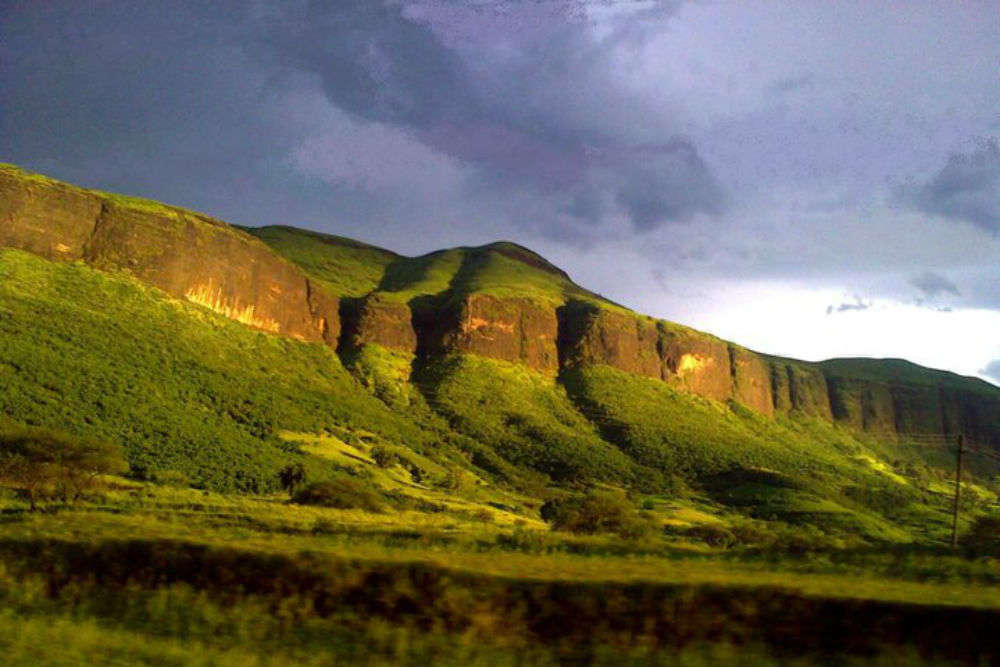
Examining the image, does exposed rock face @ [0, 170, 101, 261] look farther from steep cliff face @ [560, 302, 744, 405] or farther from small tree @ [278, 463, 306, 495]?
steep cliff face @ [560, 302, 744, 405]

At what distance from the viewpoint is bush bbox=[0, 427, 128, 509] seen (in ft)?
151

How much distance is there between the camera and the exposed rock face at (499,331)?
164 m

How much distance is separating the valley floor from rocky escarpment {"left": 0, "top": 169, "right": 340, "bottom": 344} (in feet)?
355

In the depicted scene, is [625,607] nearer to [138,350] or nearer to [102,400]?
[102,400]

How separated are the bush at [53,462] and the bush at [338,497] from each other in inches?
527

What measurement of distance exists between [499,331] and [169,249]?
239ft

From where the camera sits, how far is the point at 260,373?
11662 centimetres

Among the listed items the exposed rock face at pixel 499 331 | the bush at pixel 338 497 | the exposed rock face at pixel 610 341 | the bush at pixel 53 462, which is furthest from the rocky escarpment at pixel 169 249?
the bush at pixel 338 497

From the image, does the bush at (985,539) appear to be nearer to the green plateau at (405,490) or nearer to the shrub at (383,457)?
the green plateau at (405,490)

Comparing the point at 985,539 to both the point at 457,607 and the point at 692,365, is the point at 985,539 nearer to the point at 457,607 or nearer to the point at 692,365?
the point at 457,607

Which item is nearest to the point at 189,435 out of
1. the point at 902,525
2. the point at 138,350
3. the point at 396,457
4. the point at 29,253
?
the point at 138,350

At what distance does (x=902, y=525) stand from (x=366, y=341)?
105117 mm

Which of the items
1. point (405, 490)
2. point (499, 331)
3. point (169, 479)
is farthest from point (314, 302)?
point (169, 479)

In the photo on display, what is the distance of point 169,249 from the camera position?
12350 centimetres
